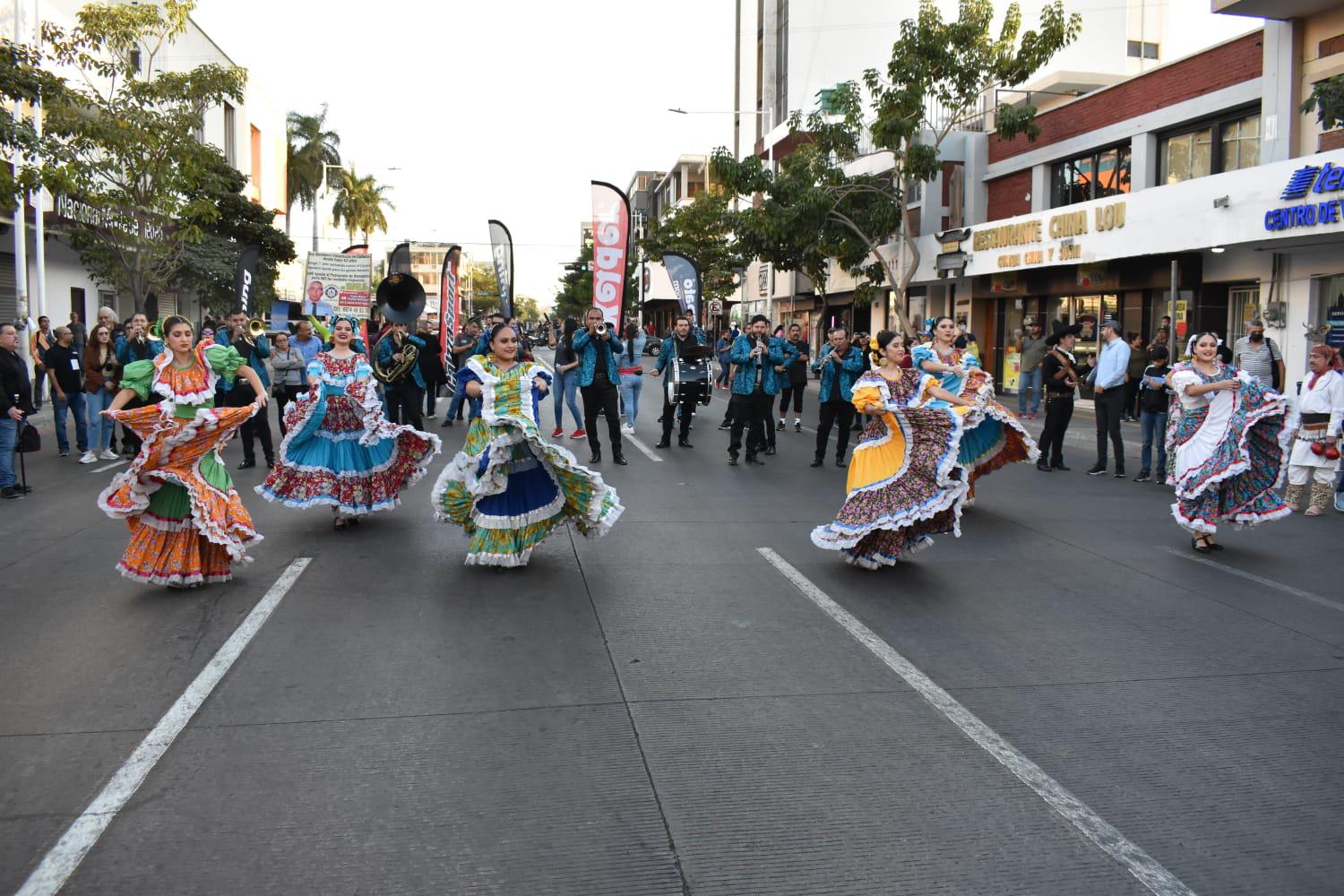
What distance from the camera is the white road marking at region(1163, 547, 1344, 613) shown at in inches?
274

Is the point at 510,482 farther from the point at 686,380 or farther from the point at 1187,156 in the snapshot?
the point at 1187,156

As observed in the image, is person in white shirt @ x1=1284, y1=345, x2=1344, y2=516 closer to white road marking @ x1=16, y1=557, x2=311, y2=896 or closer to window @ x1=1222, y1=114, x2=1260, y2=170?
white road marking @ x1=16, y1=557, x2=311, y2=896

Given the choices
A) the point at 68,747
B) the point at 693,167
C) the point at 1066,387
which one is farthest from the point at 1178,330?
the point at 693,167

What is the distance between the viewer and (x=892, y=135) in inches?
969

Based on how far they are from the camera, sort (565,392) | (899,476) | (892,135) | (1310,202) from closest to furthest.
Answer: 1. (899,476)
2. (565,392)
3. (1310,202)
4. (892,135)

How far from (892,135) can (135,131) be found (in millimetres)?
15318

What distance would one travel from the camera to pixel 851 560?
7.71m

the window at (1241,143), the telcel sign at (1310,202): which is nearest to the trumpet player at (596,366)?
the telcel sign at (1310,202)

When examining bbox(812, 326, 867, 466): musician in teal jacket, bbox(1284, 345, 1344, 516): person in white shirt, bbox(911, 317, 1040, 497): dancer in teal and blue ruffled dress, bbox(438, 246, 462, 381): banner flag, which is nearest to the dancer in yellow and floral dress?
bbox(911, 317, 1040, 497): dancer in teal and blue ruffled dress

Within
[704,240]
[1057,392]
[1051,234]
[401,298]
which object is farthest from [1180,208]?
[704,240]

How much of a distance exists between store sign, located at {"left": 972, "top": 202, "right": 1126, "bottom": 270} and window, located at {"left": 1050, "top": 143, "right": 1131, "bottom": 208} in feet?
2.31

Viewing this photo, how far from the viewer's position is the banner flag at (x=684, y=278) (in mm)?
23609

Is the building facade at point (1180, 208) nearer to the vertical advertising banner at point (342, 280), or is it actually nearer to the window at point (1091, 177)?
the window at point (1091, 177)

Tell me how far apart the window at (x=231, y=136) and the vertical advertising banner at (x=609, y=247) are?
36.5 meters
